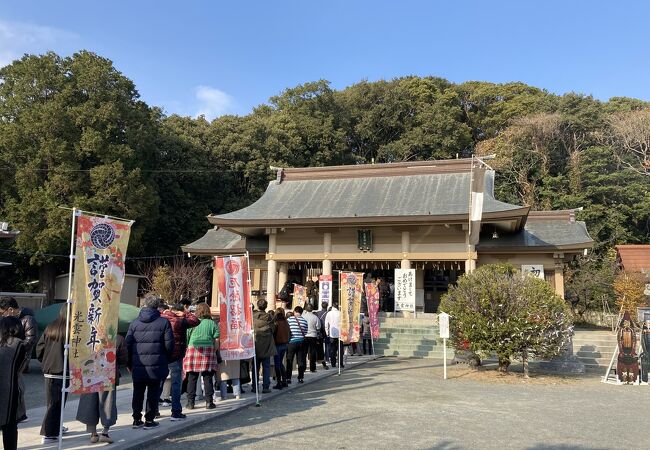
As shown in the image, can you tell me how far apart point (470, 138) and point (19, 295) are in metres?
30.6

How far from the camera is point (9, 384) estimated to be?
4227 mm

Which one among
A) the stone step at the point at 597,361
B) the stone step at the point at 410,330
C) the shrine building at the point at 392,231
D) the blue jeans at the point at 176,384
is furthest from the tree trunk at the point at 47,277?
the stone step at the point at 597,361

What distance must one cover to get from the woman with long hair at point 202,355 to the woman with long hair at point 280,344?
5.92 ft

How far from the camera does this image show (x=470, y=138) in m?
36.0

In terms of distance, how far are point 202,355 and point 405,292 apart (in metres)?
11.1

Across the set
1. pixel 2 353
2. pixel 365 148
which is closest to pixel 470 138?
pixel 365 148

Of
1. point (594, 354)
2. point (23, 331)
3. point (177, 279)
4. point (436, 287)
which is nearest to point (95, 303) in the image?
point (23, 331)

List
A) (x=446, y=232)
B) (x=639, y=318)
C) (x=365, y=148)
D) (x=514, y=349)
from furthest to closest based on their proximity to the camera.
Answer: (x=365, y=148) < (x=446, y=232) < (x=639, y=318) < (x=514, y=349)

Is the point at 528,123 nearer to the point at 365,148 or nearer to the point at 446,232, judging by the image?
the point at 365,148

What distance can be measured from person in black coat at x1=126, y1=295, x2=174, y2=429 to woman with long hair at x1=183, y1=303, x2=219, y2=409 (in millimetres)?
1010

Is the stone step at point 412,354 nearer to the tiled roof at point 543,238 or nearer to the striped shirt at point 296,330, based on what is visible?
the tiled roof at point 543,238

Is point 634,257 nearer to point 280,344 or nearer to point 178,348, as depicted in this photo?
point 280,344

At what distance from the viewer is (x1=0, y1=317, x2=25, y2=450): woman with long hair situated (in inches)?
164

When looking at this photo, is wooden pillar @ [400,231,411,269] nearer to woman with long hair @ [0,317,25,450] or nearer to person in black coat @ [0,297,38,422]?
person in black coat @ [0,297,38,422]
